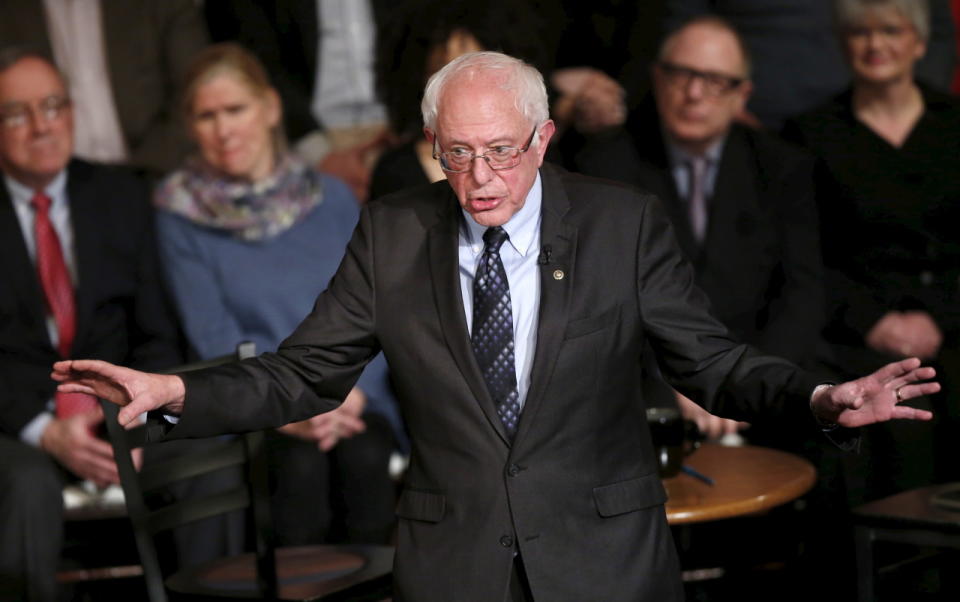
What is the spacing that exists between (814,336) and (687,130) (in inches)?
29.9

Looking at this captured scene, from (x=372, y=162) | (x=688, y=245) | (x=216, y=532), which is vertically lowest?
(x=216, y=532)

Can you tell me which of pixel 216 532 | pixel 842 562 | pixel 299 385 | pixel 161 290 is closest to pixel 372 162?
pixel 161 290

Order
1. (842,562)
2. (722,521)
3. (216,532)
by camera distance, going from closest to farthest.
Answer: (216,532)
(842,562)
(722,521)

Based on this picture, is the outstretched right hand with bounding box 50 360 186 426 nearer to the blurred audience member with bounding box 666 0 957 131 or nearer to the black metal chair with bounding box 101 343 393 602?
the black metal chair with bounding box 101 343 393 602

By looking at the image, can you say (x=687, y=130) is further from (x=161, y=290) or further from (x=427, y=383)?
(x=427, y=383)

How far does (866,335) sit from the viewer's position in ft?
14.8

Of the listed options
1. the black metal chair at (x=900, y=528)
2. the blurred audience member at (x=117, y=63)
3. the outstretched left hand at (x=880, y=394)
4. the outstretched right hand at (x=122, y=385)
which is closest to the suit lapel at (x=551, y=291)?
the outstretched left hand at (x=880, y=394)

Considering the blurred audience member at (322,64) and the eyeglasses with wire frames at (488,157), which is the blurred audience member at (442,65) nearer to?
the blurred audience member at (322,64)

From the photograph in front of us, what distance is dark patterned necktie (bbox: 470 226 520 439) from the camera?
2.37 metres

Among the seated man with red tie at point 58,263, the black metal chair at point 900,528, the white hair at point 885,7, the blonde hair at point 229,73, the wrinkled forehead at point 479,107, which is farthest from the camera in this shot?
the white hair at point 885,7

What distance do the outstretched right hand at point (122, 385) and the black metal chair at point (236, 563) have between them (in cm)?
79

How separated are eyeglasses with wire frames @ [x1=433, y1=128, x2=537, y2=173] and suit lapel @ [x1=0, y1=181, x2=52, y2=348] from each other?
234 cm

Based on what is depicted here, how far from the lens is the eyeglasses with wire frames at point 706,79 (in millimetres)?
4496

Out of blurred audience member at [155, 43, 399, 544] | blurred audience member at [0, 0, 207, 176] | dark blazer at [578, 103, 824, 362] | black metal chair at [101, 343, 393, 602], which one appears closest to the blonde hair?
blurred audience member at [155, 43, 399, 544]
